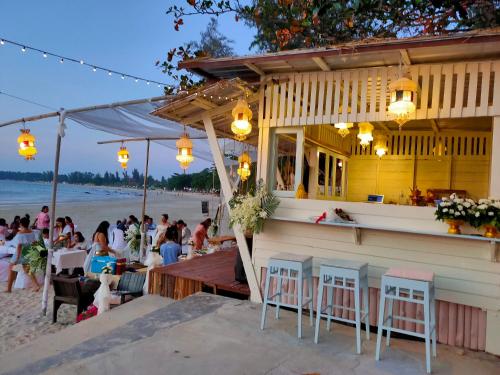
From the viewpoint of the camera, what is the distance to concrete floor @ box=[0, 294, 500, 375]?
310 cm

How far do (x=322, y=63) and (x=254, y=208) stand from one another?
1841 mm

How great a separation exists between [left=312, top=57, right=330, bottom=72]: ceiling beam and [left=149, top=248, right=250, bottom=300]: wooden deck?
2.93m

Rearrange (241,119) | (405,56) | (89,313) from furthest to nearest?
(89,313)
(241,119)
(405,56)

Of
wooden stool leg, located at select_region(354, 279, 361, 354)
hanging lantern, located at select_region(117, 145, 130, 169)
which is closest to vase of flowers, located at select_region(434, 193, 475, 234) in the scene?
wooden stool leg, located at select_region(354, 279, 361, 354)

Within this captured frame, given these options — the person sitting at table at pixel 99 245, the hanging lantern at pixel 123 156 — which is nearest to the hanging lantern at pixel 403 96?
the person sitting at table at pixel 99 245

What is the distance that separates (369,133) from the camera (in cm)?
548

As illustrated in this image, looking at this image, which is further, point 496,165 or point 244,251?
point 244,251

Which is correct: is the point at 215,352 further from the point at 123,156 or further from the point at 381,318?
the point at 123,156

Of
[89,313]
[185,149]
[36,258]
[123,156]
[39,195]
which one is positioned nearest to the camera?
[89,313]

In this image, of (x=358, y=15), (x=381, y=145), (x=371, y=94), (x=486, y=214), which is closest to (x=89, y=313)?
(x=371, y=94)

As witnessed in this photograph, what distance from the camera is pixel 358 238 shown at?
13.9 ft

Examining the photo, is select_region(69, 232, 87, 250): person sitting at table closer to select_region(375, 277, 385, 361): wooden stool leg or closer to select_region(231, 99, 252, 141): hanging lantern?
select_region(231, 99, 252, 141): hanging lantern

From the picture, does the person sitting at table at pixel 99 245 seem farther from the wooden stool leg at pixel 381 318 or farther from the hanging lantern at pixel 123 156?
the wooden stool leg at pixel 381 318

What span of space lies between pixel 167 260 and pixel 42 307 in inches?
82.8
